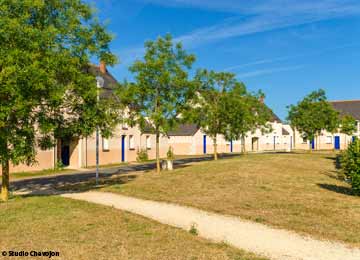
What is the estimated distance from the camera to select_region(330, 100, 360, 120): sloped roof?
63781 millimetres

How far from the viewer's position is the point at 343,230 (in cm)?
780

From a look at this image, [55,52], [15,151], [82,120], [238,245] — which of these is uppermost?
[55,52]

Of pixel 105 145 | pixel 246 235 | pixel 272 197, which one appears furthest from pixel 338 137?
pixel 246 235

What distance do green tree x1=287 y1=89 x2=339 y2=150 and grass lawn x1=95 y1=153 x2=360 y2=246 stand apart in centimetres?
2145

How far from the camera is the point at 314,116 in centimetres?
3859

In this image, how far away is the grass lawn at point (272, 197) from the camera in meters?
8.35

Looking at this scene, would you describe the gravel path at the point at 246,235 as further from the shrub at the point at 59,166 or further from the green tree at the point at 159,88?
the shrub at the point at 59,166

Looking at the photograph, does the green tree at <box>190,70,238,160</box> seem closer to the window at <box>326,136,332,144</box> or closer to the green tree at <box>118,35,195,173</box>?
the green tree at <box>118,35,195,173</box>

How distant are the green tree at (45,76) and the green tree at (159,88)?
242 inches

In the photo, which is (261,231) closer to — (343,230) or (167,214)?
(343,230)

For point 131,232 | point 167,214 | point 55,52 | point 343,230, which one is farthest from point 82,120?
point 343,230

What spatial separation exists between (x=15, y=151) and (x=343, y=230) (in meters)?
8.87

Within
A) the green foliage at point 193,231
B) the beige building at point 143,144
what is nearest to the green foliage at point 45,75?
the beige building at point 143,144

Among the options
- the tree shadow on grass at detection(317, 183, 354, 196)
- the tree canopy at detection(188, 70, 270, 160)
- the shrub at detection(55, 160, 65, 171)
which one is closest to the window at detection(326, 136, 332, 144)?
the tree canopy at detection(188, 70, 270, 160)
